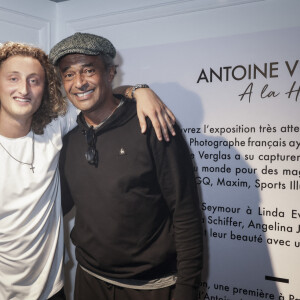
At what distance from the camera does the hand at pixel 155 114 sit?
4.36 feet

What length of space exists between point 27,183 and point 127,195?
45 cm

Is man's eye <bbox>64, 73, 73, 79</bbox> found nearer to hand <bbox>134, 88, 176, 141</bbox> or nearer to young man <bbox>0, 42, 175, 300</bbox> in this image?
young man <bbox>0, 42, 175, 300</bbox>

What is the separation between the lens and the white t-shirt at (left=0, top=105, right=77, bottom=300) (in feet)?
4.68

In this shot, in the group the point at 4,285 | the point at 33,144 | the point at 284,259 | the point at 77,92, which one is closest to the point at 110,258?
the point at 4,285

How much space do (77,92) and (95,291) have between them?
0.93m

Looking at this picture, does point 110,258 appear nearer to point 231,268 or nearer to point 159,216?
point 159,216

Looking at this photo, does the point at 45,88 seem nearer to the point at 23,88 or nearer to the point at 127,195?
the point at 23,88

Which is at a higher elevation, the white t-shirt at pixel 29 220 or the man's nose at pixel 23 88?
the man's nose at pixel 23 88

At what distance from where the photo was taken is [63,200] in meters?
1.72

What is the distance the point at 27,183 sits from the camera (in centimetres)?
145

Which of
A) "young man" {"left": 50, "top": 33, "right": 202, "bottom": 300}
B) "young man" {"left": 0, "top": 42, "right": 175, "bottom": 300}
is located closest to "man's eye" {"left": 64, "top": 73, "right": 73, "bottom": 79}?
"young man" {"left": 50, "top": 33, "right": 202, "bottom": 300}

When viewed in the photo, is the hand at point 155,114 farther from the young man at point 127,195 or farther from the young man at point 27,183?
the young man at point 27,183

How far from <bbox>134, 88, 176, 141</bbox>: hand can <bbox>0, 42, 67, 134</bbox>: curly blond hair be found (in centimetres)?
46

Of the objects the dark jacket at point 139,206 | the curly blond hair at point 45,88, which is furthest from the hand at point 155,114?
the curly blond hair at point 45,88
